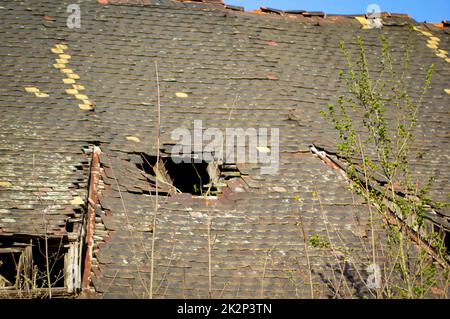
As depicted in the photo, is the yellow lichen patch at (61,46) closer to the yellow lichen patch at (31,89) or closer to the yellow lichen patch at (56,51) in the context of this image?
the yellow lichen patch at (56,51)

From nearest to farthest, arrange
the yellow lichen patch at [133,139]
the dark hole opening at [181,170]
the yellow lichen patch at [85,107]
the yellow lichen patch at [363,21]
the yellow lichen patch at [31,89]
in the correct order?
the dark hole opening at [181,170]
the yellow lichen patch at [133,139]
the yellow lichen patch at [85,107]
the yellow lichen patch at [31,89]
the yellow lichen patch at [363,21]

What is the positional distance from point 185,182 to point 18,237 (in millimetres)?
2707

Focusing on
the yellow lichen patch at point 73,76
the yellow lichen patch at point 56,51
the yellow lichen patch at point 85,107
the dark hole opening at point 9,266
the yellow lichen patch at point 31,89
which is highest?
the yellow lichen patch at point 56,51

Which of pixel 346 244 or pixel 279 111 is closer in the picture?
pixel 346 244

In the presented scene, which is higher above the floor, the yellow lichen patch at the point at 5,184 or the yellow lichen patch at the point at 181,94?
the yellow lichen patch at the point at 181,94

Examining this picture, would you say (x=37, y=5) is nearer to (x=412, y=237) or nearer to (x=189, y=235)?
(x=189, y=235)

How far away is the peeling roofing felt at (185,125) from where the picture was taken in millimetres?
7355

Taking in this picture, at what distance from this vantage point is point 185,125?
9461mm

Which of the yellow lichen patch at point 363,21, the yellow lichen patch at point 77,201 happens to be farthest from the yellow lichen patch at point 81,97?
the yellow lichen patch at point 363,21

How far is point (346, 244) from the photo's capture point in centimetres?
779

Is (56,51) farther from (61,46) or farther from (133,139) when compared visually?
(133,139)

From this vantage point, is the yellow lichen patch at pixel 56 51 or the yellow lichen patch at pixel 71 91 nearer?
the yellow lichen patch at pixel 71 91

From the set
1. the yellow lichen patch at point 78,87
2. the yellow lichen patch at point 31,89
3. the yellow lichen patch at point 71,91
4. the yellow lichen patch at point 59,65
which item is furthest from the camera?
the yellow lichen patch at point 59,65

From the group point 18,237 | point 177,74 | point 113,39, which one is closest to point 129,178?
point 18,237
